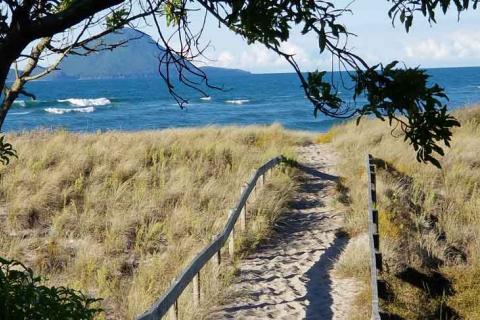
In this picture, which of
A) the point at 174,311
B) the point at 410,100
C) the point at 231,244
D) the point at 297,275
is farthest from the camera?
the point at 231,244

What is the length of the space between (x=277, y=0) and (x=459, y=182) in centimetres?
1127

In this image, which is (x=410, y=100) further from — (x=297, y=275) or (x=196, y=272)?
(x=297, y=275)

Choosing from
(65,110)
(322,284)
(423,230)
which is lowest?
(322,284)

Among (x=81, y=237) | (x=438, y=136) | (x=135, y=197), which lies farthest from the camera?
(x=135, y=197)

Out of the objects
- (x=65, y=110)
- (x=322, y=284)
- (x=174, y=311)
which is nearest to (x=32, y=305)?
(x=174, y=311)

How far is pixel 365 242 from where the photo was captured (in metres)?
8.99

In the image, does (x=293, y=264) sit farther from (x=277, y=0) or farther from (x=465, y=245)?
(x=277, y=0)

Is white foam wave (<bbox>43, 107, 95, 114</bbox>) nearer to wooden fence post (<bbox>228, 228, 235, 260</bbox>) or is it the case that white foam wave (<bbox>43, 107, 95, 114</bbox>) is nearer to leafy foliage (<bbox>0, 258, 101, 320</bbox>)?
wooden fence post (<bbox>228, 228, 235, 260</bbox>)

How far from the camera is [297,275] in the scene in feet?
27.6

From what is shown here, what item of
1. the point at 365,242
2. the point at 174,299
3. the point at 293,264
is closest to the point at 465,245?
the point at 365,242

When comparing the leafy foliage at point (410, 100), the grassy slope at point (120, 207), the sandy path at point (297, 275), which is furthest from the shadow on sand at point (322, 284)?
the leafy foliage at point (410, 100)

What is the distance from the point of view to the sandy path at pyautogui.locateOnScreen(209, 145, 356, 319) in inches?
279

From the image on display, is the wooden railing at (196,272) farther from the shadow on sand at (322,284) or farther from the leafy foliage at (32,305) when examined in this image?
the shadow on sand at (322,284)

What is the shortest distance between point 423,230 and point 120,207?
5457mm
